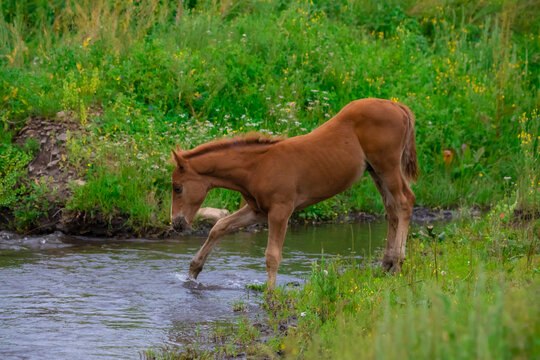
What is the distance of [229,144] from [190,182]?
2.02ft

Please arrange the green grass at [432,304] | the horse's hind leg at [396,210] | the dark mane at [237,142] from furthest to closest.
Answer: the horse's hind leg at [396,210] < the dark mane at [237,142] < the green grass at [432,304]

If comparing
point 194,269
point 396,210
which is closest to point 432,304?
point 396,210

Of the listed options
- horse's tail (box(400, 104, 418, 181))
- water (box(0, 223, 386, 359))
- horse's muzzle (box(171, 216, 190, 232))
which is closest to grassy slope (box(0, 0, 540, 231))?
water (box(0, 223, 386, 359))

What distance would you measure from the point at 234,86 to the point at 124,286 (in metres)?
6.45

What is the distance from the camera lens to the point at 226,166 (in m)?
8.12

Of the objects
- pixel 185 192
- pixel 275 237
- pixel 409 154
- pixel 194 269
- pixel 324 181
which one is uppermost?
pixel 409 154

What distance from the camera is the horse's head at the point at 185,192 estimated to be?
8062 millimetres

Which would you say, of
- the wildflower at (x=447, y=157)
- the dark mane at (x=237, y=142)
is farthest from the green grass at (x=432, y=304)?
the wildflower at (x=447, y=157)

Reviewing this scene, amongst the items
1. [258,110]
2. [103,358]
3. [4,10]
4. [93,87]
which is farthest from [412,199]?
[4,10]

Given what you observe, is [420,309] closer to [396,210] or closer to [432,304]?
[432,304]

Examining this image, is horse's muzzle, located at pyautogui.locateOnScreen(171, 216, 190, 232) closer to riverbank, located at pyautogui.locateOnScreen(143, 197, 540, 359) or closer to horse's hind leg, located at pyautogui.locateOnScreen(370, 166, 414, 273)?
riverbank, located at pyautogui.locateOnScreen(143, 197, 540, 359)

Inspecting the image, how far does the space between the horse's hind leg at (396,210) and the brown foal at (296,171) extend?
0.04 feet

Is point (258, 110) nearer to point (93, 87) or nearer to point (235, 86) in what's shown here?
point (235, 86)

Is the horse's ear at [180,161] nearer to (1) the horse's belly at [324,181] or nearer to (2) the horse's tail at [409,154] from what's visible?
(1) the horse's belly at [324,181]
